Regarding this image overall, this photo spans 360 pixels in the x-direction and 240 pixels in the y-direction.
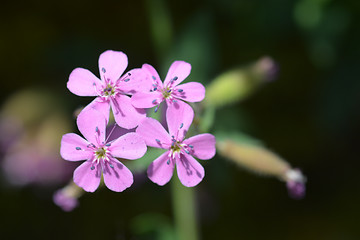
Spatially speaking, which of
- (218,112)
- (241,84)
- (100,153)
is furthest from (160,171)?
(218,112)

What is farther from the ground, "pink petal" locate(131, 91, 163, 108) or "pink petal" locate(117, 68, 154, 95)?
"pink petal" locate(117, 68, 154, 95)

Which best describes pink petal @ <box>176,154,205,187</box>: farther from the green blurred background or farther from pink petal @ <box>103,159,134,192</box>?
the green blurred background

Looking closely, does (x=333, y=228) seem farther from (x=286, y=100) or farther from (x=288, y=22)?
(x=288, y=22)

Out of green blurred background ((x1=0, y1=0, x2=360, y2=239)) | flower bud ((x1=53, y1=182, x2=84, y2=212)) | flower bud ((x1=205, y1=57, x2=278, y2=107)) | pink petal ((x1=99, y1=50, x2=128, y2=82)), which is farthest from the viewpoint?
green blurred background ((x1=0, y1=0, x2=360, y2=239))

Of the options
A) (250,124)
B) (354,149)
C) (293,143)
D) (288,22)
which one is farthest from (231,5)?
(354,149)

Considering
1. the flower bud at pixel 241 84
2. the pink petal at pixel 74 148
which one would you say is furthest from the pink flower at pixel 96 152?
the flower bud at pixel 241 84

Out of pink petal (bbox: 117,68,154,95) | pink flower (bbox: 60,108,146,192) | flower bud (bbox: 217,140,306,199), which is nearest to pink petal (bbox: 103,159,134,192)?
pink flower (bbox: 60,108,146,192)

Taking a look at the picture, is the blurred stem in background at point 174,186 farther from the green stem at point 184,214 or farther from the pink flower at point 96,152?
the pink flower at point 96,152
